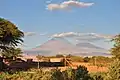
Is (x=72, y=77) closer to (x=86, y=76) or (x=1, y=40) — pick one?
(x=86, y=76)

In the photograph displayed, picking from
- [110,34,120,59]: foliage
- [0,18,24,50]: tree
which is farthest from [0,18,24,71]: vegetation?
[110,34,120,59]: foliage

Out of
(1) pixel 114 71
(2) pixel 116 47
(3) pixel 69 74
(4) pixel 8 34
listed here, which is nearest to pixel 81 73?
(3) pixel 69 74

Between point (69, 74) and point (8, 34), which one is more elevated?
point (8, 34)

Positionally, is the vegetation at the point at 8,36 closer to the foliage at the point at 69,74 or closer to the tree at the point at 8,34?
the tree at the point at 8,34

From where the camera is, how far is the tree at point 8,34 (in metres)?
59.6

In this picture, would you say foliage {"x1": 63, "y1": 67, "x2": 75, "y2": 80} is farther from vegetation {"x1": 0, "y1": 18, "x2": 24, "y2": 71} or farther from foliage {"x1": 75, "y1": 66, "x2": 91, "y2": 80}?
vegetation {"x1": 0, "y1": 18, "x2": 24, "y2": 71}

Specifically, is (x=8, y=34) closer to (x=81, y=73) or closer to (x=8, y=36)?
(x=8, y=36)

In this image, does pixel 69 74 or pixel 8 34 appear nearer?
pixel 69 74

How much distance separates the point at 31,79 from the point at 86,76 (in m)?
12.3

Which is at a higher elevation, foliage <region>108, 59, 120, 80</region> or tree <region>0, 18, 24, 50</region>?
tree <region>0, 18, 24, 50</region>

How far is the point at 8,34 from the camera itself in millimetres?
60188

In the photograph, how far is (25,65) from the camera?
55.2m

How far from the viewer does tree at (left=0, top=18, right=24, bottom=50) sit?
59.6 meters

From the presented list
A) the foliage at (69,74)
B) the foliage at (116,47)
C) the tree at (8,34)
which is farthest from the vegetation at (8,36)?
the foliage at (69,74)
